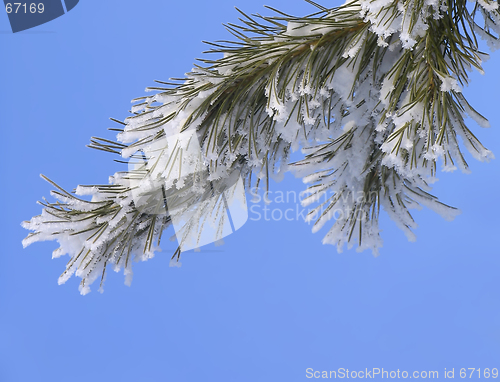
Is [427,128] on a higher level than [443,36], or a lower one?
lower

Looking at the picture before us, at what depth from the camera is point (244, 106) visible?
0.79m

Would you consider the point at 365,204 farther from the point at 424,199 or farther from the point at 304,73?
the point at 304,73

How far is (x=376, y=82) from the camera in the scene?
0.80 meters

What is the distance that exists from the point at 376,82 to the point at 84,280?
2.11ft

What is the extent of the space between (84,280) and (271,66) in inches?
20.4

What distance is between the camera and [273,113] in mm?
760

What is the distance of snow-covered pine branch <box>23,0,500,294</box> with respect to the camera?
0.71 meters

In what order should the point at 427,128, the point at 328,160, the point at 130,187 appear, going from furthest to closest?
the point at 328,160, the point at 130,187, the point at 427,128

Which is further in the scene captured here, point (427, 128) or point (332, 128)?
point (332, 128)

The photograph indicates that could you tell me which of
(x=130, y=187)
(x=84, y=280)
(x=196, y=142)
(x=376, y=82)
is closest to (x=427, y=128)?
(x=376, y=82)

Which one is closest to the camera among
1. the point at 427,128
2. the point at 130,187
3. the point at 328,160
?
the point at 427,128

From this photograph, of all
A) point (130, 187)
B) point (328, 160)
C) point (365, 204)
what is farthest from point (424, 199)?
point (130, 187)

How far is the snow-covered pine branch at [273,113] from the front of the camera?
71cm

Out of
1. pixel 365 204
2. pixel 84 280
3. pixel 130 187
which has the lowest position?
pixel 84 280
